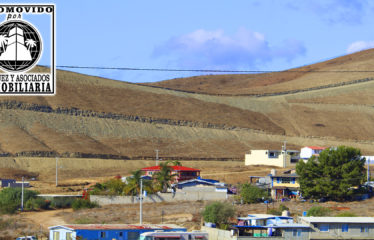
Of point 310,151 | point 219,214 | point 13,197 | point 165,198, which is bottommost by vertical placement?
point 219,214

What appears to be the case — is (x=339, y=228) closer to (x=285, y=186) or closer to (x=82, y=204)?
(x=82, y=204)

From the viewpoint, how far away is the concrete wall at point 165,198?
71188 millimetres

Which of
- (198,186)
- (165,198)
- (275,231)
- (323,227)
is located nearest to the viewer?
(275,231)

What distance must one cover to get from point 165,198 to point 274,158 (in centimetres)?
3977

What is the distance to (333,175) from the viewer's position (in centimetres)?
7275

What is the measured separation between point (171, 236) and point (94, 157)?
251 feet

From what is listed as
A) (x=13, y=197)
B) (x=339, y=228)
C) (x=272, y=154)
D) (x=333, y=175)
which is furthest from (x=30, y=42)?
(x=272, y=154)

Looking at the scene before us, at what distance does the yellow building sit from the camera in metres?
106

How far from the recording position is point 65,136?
419 ft

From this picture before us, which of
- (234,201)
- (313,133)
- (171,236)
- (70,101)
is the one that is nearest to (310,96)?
(313,133)

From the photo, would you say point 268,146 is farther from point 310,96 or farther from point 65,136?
point 310,96

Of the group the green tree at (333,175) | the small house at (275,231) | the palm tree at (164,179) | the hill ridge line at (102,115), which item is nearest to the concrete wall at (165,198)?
the palm tree at (164,179)

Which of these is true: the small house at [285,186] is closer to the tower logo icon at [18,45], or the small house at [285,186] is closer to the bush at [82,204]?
the bush at [82,204]

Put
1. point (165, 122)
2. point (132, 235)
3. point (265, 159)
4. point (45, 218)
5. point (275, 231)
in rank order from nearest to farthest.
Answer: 1. point (132, 235)
2. point (275, 231)
3. point (45, 218)
4. point (265, 159)
5. point (165, 122)
